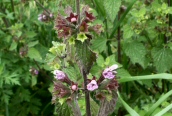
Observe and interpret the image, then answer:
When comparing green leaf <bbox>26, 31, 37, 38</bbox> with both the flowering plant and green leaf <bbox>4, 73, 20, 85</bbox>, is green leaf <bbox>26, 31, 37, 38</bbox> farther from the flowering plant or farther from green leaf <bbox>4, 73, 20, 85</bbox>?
the flowering plant

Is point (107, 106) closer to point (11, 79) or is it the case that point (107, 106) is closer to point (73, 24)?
point (73, 24)

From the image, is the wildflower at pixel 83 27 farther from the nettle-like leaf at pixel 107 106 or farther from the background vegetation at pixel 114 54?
the nettle-like leaf at pixel 107 106

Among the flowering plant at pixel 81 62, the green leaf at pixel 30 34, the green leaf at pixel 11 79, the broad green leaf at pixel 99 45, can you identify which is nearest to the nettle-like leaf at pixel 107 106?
the flowering plant at pixel 81 62

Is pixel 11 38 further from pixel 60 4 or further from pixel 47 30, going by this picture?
pixel 60 4

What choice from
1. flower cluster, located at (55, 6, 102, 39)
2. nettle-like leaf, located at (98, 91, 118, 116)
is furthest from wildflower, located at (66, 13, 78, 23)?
nettle-like leaf, located at (98, 91, 118, 116)

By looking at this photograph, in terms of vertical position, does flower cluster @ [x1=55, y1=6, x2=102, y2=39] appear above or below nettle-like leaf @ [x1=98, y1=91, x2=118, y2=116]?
above
